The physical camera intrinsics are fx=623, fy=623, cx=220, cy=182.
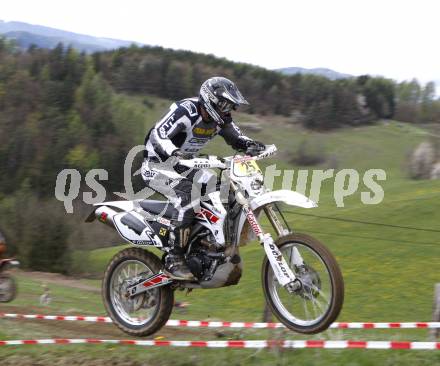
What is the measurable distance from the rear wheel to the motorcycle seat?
52 cm

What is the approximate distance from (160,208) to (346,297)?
25.0 metres

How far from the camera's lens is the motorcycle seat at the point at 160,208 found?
7.25 m

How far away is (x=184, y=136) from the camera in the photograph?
725 centimetres

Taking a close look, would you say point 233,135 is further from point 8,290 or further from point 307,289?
point 8,290

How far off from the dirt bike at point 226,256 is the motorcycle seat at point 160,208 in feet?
0.04

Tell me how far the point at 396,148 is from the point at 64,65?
63449mm

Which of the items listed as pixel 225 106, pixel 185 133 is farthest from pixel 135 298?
pixel 225 106

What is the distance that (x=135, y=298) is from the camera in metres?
7.63

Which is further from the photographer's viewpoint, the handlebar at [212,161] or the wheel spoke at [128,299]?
the wheel spoke at [128,299]

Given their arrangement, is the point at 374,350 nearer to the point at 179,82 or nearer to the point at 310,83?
the point at 179,82

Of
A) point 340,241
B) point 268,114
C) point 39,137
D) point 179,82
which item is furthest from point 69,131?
point 340,241

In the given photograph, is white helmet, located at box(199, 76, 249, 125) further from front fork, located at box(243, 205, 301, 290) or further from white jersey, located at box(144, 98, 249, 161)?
front fork, located at box(243, 205, 301, 290)

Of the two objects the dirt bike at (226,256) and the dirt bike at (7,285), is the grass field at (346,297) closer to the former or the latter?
the dirt bike at (226,256)

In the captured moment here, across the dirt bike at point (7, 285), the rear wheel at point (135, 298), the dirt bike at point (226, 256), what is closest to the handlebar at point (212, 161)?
the dirt bike at point (226, 256)
